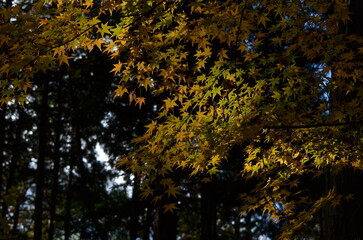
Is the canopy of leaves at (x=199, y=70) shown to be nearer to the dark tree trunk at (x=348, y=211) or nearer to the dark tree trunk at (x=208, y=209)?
the dark tree trunk at (x=348, y=211)

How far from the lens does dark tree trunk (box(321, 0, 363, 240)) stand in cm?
493

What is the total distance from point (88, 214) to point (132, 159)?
8.91 m

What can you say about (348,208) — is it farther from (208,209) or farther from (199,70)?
(208,209)

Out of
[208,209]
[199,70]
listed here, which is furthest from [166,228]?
[208,209]

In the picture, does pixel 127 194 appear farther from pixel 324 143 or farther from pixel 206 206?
pixel 324 143

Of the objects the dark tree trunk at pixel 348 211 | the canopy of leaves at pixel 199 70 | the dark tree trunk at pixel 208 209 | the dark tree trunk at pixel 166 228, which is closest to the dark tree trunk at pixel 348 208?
the dark tree trunk at pixel 348 211

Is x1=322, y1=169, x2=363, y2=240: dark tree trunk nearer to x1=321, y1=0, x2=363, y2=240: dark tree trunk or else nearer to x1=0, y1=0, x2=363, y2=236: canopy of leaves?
x1=321, y1=0, x2=363, y2=240: dark tree trunk

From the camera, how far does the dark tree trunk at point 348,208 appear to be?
4934mm

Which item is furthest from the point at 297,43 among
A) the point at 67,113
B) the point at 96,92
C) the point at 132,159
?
the point at 67,113

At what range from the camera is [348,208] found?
197 inches

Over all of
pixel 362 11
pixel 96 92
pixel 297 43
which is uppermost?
pixel 96 92

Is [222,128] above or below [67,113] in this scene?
below

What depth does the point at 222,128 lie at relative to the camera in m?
3.49

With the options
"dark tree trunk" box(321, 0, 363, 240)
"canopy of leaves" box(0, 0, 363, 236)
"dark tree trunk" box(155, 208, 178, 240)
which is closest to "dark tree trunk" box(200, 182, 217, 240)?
"dark tree trunk" box(155, 208, 178, 240)
